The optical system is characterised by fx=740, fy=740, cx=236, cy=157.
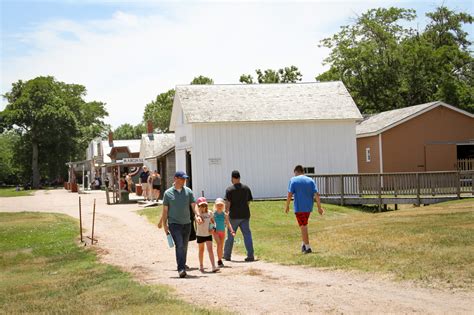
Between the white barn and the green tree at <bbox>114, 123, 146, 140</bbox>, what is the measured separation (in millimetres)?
89554

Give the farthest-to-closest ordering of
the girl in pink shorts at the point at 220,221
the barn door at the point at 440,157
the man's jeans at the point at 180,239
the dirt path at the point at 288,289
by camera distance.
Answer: the barn door at the point at 440,157 < the girl in pink shorts at the point at 220,221 < the man's jeans at the point at 180,239 < the dirt path at the point at 288,289

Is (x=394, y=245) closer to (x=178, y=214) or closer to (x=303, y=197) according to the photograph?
(x=303, y=197)

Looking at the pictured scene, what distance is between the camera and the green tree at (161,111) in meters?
107

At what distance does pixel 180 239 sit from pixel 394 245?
5279 millimetres

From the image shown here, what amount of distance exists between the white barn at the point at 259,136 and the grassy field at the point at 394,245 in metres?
10.7

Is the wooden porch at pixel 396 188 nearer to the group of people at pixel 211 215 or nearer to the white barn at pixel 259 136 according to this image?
the white barn at pixel 259 136

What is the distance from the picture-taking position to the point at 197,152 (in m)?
36.6

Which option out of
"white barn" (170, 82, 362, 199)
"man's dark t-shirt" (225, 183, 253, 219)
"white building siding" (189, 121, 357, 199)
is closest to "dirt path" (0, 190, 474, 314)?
"man's dark t-shirt" (225, 183, 253, 219)

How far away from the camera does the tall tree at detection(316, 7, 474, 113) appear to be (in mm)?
60406

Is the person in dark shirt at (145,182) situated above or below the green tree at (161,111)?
below

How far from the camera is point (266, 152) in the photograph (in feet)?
124

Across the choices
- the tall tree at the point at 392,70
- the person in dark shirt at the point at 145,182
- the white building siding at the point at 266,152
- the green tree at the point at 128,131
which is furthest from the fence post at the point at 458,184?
the green tree at the point at 128,131

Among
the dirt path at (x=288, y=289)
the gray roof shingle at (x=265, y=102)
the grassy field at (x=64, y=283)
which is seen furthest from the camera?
the gray roof shingle at (x=265, y=102)

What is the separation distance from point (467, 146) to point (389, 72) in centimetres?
1865
